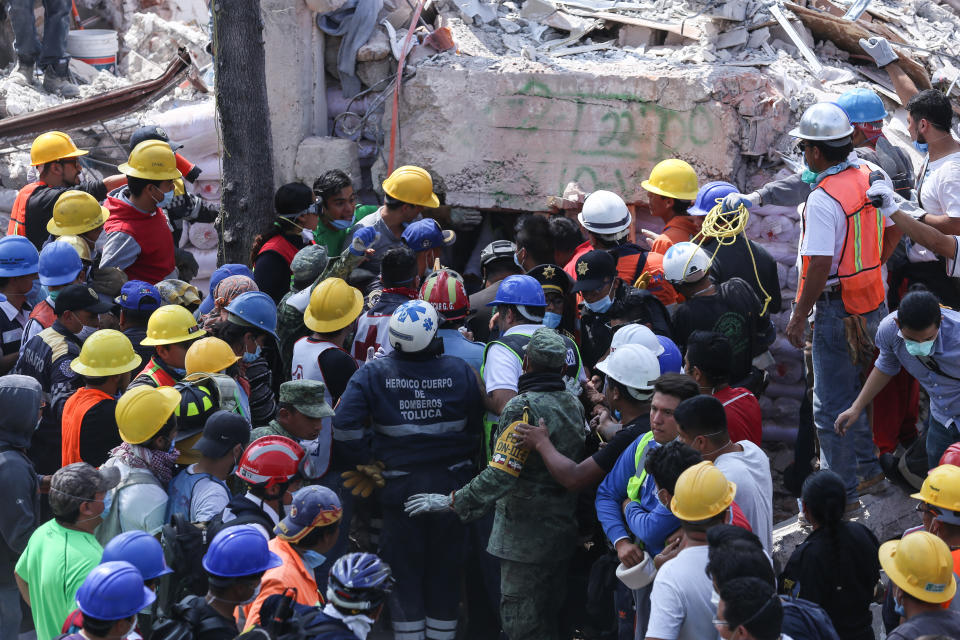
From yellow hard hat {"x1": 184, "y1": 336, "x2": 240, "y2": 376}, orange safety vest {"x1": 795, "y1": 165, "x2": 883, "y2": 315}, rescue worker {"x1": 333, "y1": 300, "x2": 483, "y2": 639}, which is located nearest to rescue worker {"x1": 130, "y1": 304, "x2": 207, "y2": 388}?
yellow hard hat {"x1": 184, "y1": 336, "x2": 240, "y2": 376}

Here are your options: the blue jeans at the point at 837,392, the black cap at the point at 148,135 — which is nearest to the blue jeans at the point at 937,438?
the blue jeans at the point at 837,392

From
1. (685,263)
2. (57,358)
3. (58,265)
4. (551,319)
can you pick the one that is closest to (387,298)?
(551,319)

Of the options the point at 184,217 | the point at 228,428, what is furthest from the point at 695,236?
the point at 184,217

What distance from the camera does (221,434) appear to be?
181 inches

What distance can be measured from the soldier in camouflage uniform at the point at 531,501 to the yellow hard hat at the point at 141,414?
1187 mm

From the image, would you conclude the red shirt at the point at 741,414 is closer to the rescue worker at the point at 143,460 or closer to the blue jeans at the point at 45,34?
the rescue worker at the point at 143,460

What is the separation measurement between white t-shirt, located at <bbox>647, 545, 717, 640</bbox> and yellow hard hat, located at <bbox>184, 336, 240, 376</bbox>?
2459 mm

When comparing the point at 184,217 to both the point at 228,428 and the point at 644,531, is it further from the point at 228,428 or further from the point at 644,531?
the point at 644,531

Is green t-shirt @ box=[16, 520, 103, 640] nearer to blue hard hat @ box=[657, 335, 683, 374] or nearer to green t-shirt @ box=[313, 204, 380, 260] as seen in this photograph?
blue hard hat @ box=[657, 335, 683, 374]

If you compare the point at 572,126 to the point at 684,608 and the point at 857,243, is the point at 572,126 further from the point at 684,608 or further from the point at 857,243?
the point at 684,608

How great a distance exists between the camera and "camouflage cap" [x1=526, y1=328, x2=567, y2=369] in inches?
192

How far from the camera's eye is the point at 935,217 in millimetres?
5711

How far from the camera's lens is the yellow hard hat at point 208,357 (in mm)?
5176

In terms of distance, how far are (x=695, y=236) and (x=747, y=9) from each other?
2.81 meters
